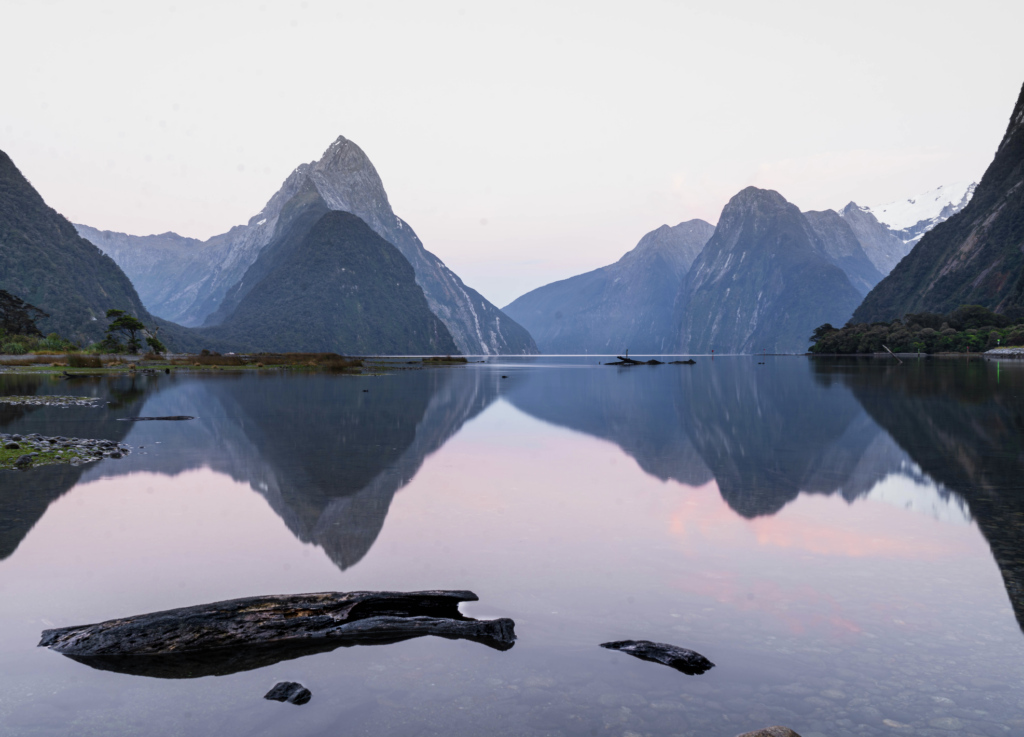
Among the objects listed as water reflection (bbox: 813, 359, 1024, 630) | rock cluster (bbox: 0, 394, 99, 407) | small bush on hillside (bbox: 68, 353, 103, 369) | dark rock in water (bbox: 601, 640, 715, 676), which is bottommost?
rock cluster (bbox: 0, 394, 99, 407)

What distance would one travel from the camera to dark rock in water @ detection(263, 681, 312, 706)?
820cm

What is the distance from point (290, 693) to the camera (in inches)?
327

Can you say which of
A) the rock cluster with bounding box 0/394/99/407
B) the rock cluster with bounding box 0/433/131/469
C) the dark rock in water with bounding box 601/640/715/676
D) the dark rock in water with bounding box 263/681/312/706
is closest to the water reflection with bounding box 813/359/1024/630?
the dark rock in water with bounding box 601/640/715/676

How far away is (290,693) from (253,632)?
1794 millimetres

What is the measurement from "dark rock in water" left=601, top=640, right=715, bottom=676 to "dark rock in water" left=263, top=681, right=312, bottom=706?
3883mm

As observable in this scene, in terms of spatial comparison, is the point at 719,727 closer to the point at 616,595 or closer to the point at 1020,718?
the point at 1020,718

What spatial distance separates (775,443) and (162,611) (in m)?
26.4

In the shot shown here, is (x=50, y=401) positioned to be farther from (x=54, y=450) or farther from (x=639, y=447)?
(x=639, y=447)

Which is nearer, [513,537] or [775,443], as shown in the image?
[513,537]

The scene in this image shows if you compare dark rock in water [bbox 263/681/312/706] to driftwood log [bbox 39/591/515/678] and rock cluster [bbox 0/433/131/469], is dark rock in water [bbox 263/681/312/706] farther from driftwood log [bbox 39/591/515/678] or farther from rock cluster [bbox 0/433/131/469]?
rock cluster [bbox 0/433/131/469]

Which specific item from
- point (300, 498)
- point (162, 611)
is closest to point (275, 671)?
point (162, 611)

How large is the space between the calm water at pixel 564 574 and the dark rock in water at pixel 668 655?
146mm

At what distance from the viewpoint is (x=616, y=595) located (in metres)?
11.5

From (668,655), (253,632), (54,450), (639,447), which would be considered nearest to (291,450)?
(54,450)
